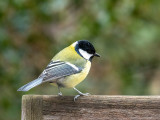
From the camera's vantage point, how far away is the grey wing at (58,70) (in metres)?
3.19

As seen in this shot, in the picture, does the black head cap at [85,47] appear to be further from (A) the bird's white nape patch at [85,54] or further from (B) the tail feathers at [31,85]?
(B) the tail feathers at [31,85]

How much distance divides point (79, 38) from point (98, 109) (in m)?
2.06

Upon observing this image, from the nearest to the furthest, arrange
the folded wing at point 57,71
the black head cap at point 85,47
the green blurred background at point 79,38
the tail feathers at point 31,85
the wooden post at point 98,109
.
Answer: the wooden post at point 98,109
the tail feathers at point 31,85
the folded wing at point 57,71
the black head cap at point 85,47
the green blurred background at point 79,38

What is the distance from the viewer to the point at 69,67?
343 centimetres

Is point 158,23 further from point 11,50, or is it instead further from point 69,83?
point 69,83

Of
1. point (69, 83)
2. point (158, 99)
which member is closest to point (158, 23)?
point (69, 83)

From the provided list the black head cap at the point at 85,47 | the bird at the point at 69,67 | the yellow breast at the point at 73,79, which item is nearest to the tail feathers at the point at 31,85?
the bird at the point at 69,67

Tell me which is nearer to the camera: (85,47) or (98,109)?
(98,109)

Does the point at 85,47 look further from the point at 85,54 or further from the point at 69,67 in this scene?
the point at 69,67

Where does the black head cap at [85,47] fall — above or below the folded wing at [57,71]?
above

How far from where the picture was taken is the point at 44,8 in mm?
4371

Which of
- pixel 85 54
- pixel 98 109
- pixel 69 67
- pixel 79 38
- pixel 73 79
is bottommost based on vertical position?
pixel 98 109

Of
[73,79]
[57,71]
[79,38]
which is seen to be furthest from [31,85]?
[79,38]

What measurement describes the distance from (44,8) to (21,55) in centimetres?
58
